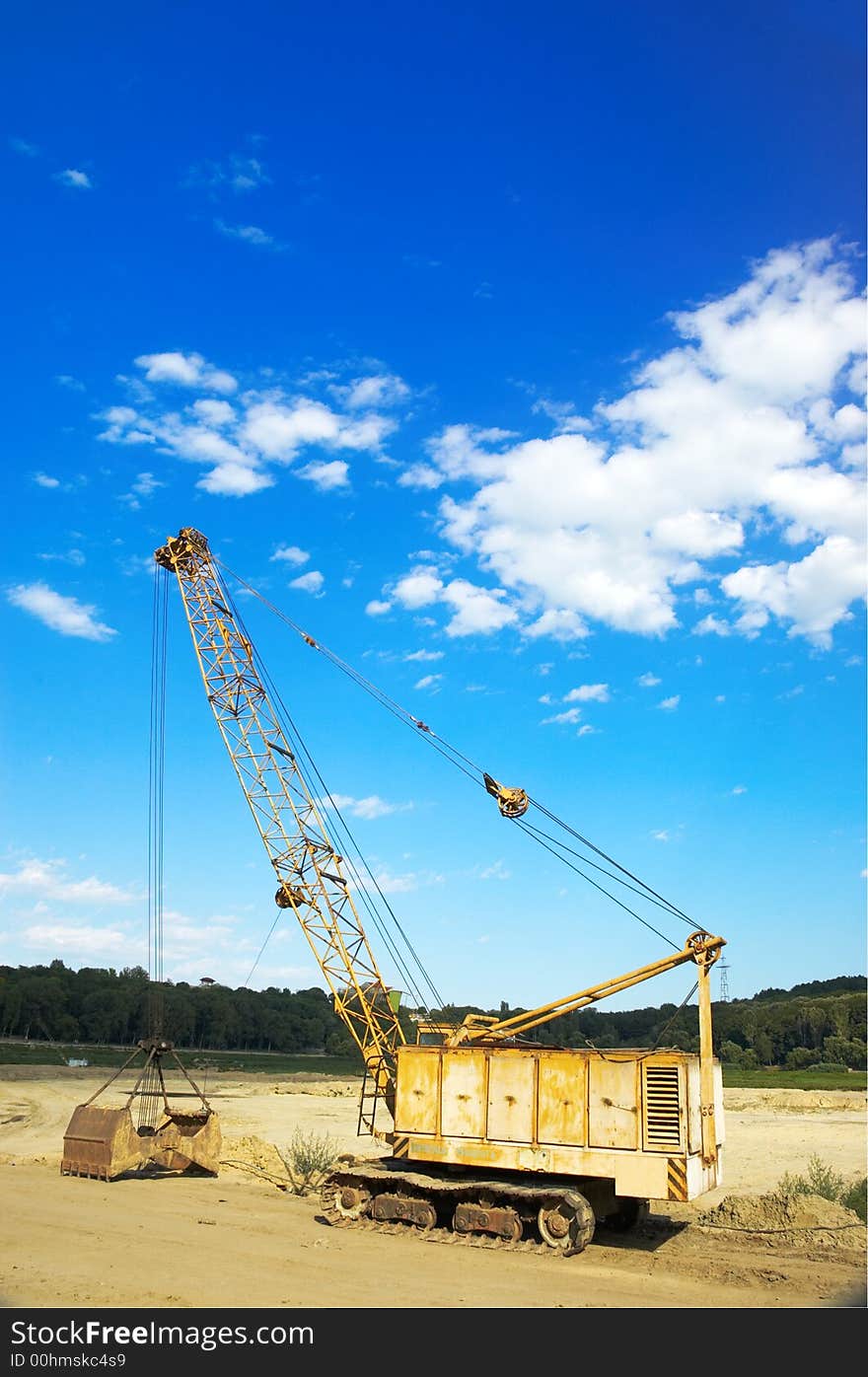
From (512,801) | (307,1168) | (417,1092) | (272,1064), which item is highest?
(512,801)

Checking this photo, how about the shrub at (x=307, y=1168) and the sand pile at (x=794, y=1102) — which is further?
Result: the sand pile at (x=794, y=1102)

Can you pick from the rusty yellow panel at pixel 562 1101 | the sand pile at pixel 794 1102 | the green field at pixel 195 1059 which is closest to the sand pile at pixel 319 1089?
the green field at pixel 195 1059

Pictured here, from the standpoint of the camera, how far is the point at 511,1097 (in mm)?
16688

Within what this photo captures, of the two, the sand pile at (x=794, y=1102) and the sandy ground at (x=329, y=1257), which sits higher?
the sandy ground at (x=329, y=1257)

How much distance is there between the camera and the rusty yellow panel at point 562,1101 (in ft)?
52.5

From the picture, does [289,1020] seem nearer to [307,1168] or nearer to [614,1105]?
[307,1168]

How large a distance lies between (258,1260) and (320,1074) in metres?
71.8

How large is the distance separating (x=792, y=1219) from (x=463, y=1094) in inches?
248

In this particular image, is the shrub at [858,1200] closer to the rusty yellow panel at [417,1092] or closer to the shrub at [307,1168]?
the rusty yellow panel at [417,1092]

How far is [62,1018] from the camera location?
353 feet

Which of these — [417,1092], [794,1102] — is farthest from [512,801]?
[794,1102]

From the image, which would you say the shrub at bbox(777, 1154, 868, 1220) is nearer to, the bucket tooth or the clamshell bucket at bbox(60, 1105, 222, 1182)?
the clamshell bucket at bbox(60, 1105, 222, 1182)

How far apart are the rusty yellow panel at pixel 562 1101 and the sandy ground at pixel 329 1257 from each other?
66.2 inches

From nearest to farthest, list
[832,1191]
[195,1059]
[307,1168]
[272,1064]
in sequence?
[832,1191], [307,1168], [195,1059], [272,1064]
